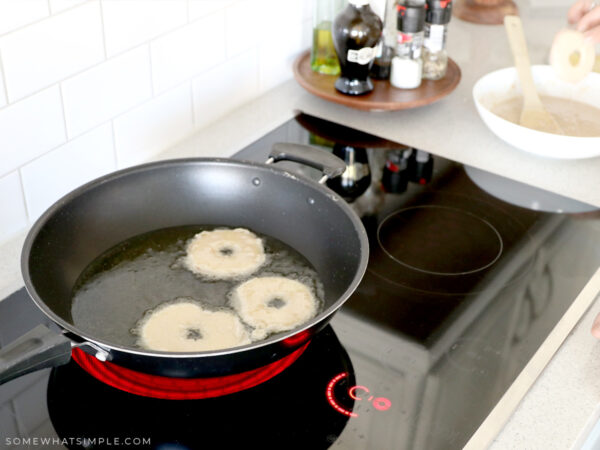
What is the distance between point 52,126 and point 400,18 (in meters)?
0.62

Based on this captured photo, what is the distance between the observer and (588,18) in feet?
4.46

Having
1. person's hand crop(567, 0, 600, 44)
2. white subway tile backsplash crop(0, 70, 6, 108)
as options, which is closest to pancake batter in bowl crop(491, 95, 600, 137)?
person's hand crop(567, 0, 600, 44)

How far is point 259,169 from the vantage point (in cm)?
105

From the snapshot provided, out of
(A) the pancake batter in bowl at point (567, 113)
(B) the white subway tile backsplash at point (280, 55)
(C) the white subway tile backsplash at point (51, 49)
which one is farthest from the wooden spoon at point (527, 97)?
(C) the white subway tile backsplash at point (51, 49)

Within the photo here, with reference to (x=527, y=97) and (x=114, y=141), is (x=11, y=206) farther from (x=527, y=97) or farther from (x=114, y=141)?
(x=527, y=97)

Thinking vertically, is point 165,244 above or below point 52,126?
below

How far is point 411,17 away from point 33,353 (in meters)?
0.89

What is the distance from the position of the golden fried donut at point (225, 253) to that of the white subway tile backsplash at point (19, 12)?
0.34 metres

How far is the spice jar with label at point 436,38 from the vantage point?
4.47 ft

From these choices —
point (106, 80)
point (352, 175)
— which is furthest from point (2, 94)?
point (352, 175)

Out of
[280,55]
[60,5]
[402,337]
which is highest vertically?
[60,5]

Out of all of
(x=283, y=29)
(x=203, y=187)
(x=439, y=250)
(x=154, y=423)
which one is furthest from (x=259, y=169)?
(x=283, y=29)

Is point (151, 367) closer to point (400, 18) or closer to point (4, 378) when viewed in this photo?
point (4, 378)

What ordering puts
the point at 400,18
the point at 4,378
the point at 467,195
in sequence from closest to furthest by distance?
the point at 4,378
the point at 467,195
the point at 400,18
